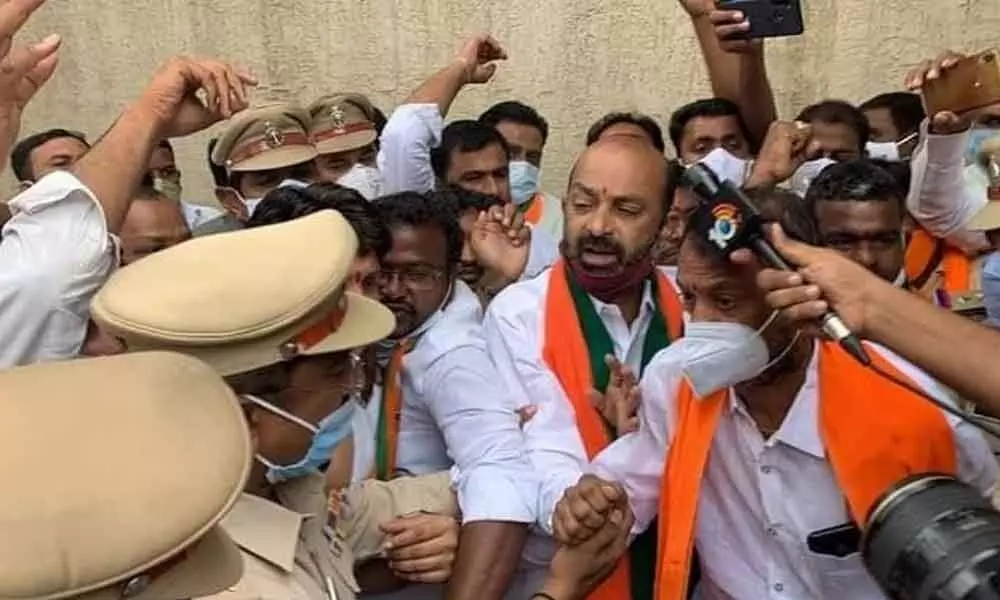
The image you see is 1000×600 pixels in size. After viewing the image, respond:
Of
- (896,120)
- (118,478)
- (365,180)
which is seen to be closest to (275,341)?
(118,478)

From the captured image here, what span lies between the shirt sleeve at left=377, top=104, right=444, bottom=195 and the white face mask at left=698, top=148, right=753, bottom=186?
90 cm

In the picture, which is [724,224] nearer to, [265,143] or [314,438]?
[314,438]

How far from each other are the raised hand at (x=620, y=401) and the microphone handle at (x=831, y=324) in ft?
2.38

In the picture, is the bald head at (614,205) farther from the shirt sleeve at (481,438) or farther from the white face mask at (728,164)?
the white face mask at (728,164)

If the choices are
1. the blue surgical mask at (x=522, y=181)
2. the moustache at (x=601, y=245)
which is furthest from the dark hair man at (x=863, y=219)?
the blue surgical mask at (x=522, y=181)

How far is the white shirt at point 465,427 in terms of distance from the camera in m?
2.85

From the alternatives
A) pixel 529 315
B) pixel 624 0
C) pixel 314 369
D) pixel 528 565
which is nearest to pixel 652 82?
pixel 624 0

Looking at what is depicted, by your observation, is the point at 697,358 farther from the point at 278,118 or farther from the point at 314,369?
the point at 278,118

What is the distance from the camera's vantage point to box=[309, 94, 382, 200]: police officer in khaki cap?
5.21 metres

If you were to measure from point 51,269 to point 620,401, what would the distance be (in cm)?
122

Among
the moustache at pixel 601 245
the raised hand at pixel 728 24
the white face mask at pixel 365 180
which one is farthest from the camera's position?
the white face mask at pixel 365 180

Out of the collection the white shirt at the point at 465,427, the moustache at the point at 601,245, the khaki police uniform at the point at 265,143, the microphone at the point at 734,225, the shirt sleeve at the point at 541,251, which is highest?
the microphone at the point at 734,225

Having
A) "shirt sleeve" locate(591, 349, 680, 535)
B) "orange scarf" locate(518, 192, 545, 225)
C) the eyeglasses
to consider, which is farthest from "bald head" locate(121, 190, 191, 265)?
"orange scarf" locate(518, 192, 545, 225)

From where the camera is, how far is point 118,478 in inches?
58.0
